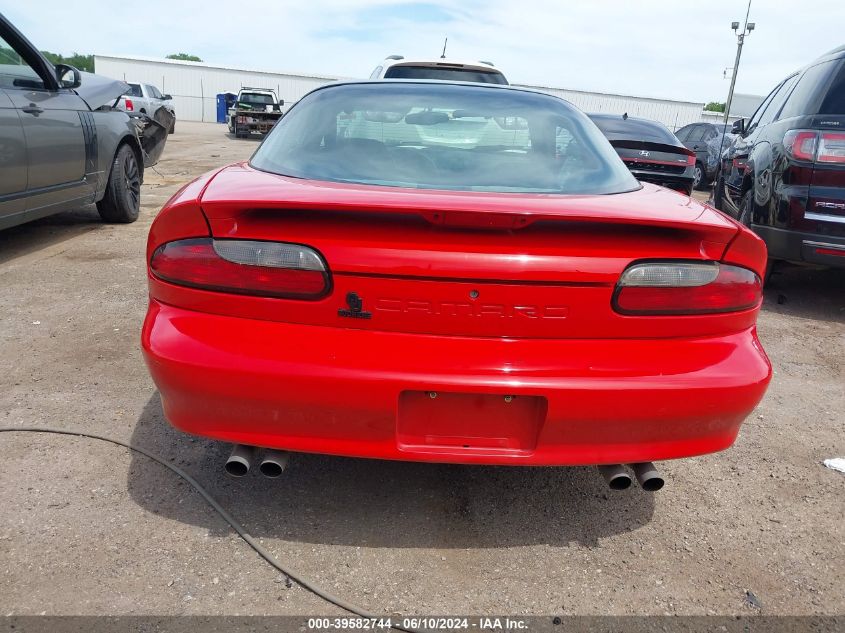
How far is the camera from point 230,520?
2191mm

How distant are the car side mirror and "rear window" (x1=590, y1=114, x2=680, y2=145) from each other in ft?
18.4

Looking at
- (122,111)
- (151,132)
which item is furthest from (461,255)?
(151,132)

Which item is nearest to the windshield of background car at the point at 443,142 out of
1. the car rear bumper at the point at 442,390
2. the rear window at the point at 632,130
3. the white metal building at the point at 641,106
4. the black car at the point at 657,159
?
the car rear bumper at the point at 442,390

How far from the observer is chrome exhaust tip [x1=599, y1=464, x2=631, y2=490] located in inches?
80.1

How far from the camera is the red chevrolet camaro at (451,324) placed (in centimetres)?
181

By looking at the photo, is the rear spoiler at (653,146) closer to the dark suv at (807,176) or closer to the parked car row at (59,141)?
the dark suv at (807,176)

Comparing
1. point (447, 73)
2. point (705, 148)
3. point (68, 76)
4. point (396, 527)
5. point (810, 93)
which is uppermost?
point (447, 73)

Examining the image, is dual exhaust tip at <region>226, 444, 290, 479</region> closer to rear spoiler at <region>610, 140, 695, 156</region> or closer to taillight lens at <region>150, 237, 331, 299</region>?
taillight lens at <region>150, 237, 331, 299</region>

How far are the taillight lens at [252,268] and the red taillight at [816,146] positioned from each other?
3.97m

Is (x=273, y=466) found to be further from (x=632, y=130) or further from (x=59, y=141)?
(x=632, y=130)

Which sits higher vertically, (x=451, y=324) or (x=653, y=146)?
(x=653, y=146)

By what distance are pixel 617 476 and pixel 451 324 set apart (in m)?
0.72

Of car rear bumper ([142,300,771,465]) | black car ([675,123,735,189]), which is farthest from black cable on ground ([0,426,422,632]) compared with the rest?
black car ([675,123,735,189])

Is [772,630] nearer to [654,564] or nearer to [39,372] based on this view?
[654,564]
